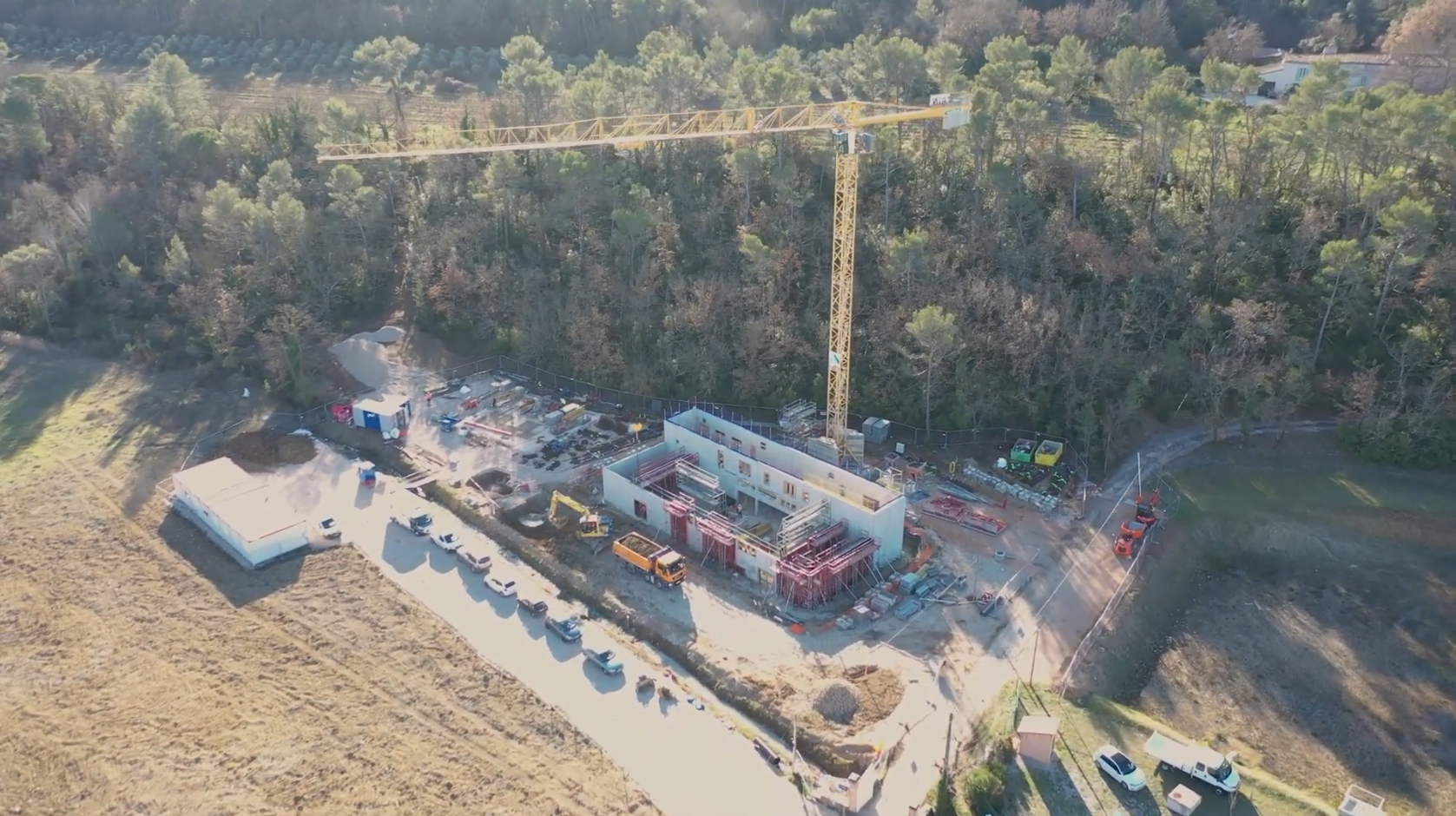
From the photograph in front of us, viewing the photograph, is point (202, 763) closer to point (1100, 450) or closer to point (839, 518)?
point (839, 518)

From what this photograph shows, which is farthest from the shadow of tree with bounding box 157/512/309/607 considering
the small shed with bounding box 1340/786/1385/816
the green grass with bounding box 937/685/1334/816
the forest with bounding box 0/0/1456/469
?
the small shed with bounding box 1340/786/1385/816

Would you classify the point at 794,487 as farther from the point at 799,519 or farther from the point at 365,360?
the point at 365,360

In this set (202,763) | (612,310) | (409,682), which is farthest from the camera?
(612,310)

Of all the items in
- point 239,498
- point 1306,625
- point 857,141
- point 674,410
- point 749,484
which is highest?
point 857,141

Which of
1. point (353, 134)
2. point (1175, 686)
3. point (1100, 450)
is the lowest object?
point (1175, 686)

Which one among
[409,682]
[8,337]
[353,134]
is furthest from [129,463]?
[353,134]

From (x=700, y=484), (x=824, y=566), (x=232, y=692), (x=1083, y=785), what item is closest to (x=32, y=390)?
(x=232, y=692)

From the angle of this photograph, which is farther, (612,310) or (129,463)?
(612,310)
